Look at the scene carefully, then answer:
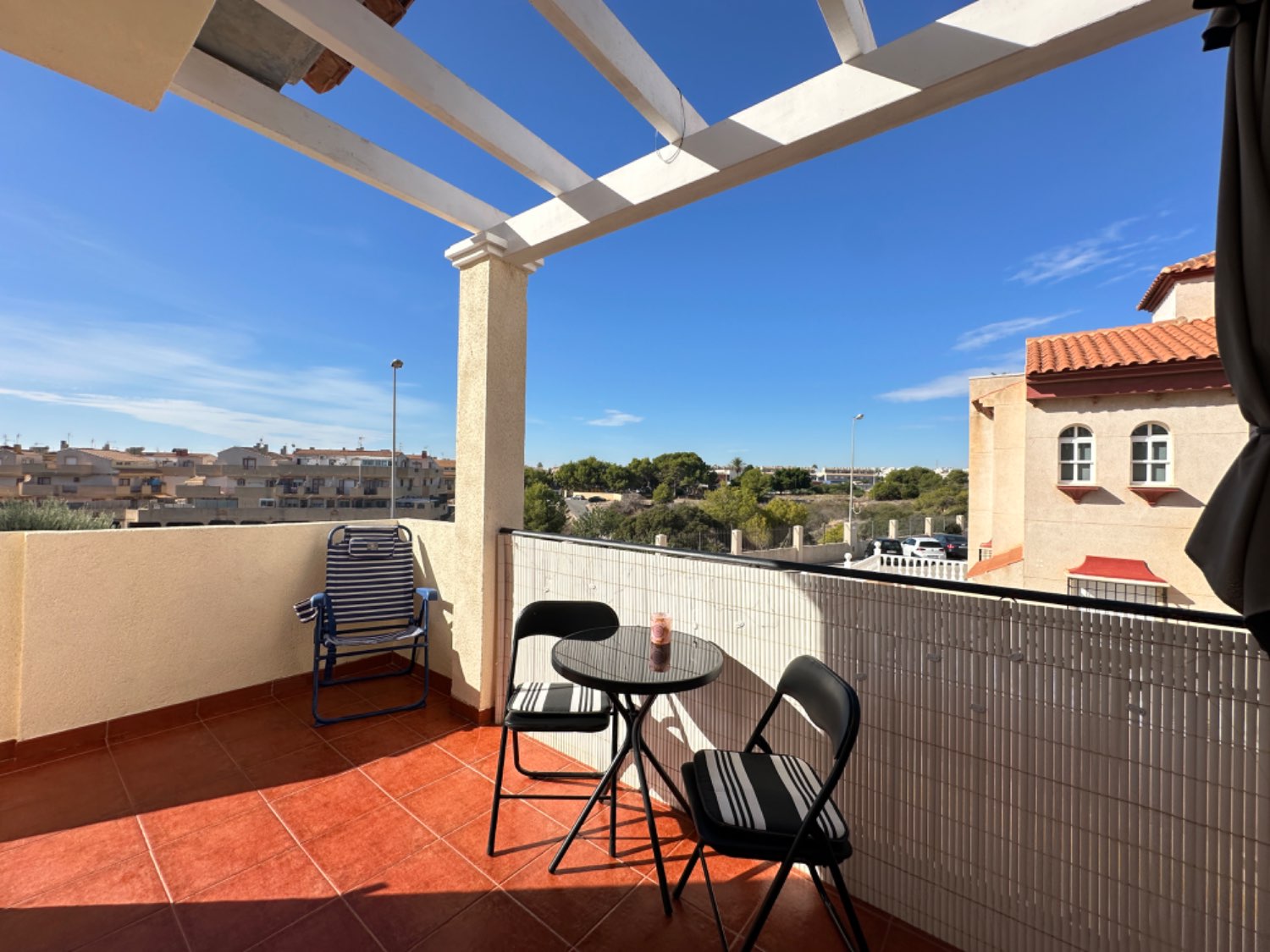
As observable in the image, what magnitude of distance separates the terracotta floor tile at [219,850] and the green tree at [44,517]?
3044mm

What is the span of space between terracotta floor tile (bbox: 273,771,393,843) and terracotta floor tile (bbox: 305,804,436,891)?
0.05 metres

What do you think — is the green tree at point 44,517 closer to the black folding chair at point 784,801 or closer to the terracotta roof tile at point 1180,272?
the black folding chair at point 784,801

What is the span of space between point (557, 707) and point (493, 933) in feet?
2.08

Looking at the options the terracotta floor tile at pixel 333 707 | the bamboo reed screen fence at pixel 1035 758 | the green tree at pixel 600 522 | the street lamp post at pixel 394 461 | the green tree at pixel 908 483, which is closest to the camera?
the bamboo reed screen fence at pixel 1035 758

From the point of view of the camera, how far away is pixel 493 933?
1398 mm

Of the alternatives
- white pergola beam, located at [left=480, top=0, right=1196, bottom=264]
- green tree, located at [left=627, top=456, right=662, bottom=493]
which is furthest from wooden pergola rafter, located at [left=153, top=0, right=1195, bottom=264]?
green tree, located at [left=627, top=456, right=662, bottom=493]

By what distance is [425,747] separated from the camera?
7.94 ft

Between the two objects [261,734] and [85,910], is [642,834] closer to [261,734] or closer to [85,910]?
[85,910]

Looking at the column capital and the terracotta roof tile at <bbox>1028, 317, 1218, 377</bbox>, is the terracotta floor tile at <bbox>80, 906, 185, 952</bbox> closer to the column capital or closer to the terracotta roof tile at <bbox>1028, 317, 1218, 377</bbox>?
the column capital

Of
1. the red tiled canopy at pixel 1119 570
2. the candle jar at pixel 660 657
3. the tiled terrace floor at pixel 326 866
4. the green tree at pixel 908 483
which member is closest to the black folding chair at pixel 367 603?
the tiled terrace floor at pixel 326 866

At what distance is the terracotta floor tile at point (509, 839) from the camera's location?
1.66 meters

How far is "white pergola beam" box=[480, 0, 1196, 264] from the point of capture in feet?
4.02

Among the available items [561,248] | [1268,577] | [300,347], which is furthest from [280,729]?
[300,347]

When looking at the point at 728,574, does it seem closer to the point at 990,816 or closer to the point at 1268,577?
the point at 990,816
